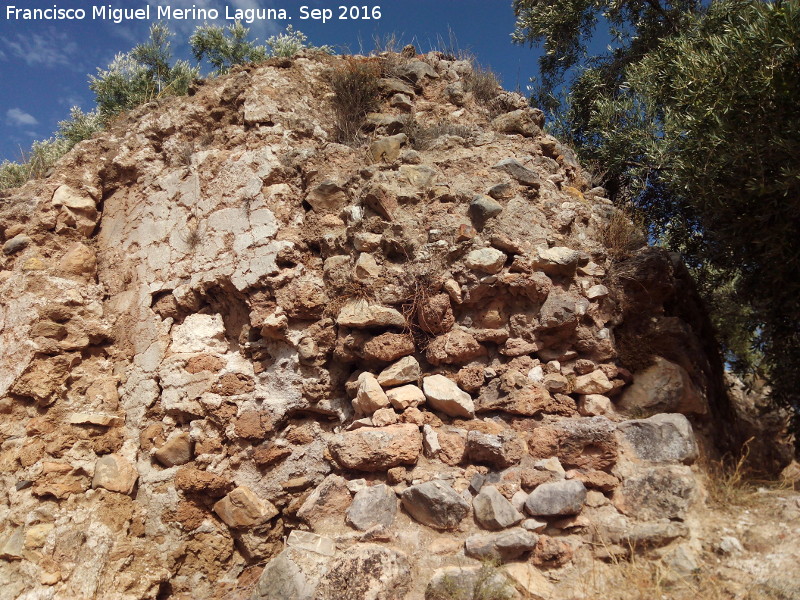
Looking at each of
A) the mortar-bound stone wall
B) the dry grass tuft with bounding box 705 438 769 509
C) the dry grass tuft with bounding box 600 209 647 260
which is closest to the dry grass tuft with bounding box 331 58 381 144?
the mortar-bound stone wall

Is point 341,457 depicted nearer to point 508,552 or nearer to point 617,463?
point 508,552

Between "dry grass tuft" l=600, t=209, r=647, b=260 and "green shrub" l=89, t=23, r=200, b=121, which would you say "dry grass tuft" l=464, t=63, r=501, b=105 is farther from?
"green shrub" l=89, t=23, r=200, b=121

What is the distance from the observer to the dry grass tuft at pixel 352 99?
→ 218 inches

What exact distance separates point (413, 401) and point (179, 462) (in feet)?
6.11

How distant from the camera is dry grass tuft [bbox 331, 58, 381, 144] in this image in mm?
5543

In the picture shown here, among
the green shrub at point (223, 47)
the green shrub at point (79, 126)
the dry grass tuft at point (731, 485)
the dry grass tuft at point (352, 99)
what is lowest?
the dry grass tuft at point (731, 485)

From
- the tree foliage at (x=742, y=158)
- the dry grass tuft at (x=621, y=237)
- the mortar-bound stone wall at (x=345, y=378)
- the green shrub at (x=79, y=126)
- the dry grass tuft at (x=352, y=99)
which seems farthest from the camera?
the green shrub at (x=79, y=126)

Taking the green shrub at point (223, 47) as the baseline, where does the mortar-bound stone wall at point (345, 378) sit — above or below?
below

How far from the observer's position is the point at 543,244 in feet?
14.1

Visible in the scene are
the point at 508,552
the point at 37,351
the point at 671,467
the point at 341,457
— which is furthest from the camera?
the point at 37,351

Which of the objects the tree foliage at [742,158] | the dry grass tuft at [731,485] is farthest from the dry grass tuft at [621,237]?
the dry grass tuft at [731,485]

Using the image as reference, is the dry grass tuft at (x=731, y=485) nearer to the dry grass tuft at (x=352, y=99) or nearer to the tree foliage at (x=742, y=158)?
the tree foliage at (x=742, y=158)

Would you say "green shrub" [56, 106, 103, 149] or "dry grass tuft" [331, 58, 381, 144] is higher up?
"green shrub" [56, 106, 103, 149]

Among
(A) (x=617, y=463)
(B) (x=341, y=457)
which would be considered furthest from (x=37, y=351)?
(A) (x=617, y=463)
